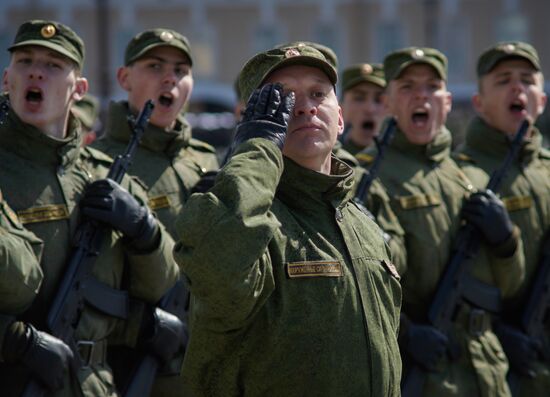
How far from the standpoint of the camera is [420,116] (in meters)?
7.27

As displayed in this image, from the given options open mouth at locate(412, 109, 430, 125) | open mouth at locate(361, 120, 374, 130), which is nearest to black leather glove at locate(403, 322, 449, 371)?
open mouth at locate(412, 109, 430, 125)

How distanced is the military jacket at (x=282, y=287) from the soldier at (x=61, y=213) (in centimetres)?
158

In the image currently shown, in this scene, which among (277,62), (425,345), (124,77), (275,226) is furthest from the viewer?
(124,77)

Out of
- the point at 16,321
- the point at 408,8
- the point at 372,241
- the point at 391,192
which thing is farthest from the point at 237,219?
the point at 408,8

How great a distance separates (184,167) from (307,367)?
3314mm

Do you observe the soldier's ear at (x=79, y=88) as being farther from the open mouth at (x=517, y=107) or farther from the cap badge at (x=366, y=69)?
the cap badge at (x=366, y=69)

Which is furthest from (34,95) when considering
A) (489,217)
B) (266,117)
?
Answer: (489,217)

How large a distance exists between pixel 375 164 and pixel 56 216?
2.01m

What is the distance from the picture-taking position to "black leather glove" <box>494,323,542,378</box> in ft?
24.2

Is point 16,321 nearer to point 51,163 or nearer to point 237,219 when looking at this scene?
point 51,163

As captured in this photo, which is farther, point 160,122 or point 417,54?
point 417,54

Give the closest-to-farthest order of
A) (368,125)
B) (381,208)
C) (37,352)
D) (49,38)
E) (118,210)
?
(37,352)
(118,210)
(49,38)
(381,208)
(368,125)

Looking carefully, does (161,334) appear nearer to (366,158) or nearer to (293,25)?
(366,158)

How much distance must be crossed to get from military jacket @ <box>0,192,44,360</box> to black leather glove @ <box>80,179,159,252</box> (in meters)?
0.38
